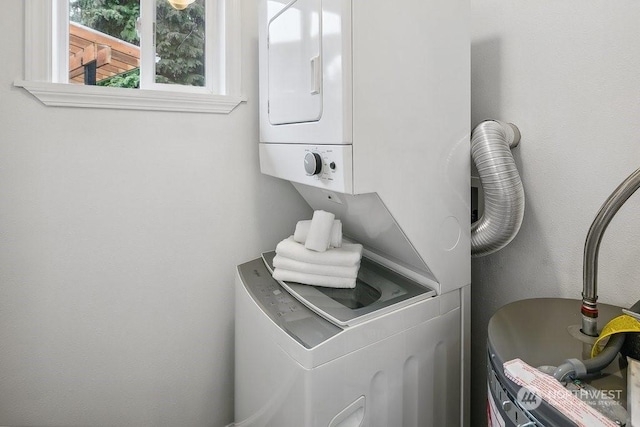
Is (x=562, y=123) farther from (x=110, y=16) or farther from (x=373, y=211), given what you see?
(x=110, y=16)

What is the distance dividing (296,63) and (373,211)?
54cm

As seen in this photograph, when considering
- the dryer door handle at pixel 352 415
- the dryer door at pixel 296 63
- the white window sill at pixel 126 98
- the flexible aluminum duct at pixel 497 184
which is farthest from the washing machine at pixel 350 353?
the white window sill at pixel 126 98

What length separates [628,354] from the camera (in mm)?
911

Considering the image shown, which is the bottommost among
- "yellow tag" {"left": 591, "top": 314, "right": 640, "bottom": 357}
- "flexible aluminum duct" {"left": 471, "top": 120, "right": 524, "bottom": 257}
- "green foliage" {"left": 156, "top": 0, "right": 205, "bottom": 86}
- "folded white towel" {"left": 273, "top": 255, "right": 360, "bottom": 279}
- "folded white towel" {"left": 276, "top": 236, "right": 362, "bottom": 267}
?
"yellow tag" {"left": 591, "top": 314, "right": 640, "bottom": 357}

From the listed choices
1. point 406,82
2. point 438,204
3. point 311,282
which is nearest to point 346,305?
point 311,282

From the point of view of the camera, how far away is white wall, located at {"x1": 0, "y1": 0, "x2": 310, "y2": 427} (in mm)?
1475

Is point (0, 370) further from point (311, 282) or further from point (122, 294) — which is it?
point (311, 282)

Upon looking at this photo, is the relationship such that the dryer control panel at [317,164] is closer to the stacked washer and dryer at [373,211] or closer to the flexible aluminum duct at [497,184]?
the stacked washer and dryer at [373,211]

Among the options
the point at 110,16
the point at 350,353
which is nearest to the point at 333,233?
the point at 350,353

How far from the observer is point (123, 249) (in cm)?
163

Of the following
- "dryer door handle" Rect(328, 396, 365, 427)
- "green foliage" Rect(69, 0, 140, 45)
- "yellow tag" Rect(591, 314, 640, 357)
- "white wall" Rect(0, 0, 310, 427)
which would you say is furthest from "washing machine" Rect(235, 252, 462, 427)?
"green foliage" Rect(69, 0, 140, 45)

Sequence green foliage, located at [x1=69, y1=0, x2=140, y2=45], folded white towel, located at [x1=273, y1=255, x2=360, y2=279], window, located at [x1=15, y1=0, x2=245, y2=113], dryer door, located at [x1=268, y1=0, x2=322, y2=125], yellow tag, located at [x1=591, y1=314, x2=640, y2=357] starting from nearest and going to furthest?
1. yellow tag, located at [x1=591, y1=314, x2=640, y2=357]
2. dryer door, located at [x1=268, y1=0, x2=322, y2=125]
3. folded white towel, located at [x1=273, y1=255, x2=360, y2=279]
4. window, located at [x1=15, y1=0, x2=245, y2=113]
5. green foliage, located at [x1=69, y1=0, x2=140, y2=45]

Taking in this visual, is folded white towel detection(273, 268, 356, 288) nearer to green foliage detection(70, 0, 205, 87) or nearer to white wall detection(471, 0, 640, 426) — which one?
white wall detection(471, 0, 640, 426)

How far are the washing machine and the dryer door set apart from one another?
1.95ft
